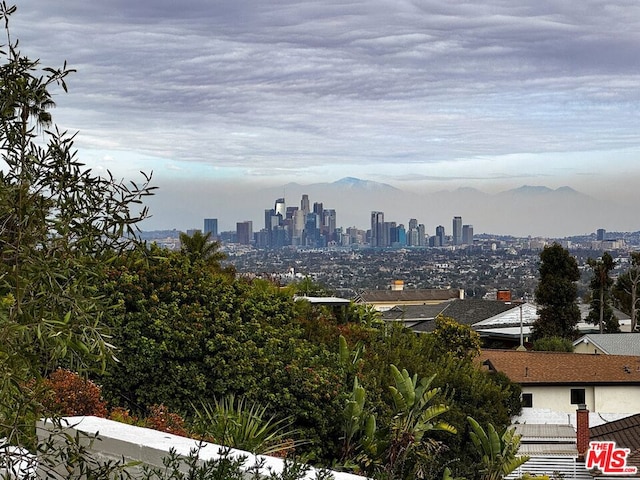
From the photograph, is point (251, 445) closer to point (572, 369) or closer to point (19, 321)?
point (19, 321)

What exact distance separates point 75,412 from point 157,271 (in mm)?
5491

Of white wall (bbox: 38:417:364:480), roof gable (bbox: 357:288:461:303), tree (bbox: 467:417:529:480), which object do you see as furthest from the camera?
roof gable (bbox: 357:288:461:303)

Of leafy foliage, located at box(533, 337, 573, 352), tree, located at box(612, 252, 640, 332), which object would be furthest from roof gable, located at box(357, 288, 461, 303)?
leafy foliage, located at box(533, 337, 573, 352)

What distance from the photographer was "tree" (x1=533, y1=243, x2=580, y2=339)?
201 ft

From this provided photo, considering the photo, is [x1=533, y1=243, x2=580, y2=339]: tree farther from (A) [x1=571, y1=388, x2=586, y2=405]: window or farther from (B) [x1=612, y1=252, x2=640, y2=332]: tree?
(A) [x1=571, y1=388, x2=586, y2=405]: window

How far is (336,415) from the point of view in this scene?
46.8 ft

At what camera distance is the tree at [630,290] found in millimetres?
79438

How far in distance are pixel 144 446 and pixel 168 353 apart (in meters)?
7.77

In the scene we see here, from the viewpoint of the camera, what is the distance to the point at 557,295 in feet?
200

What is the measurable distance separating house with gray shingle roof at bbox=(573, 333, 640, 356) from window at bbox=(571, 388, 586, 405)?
9597 mm


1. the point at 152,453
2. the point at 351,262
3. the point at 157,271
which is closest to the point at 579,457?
the point at 157,271

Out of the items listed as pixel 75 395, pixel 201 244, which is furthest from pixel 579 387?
pixel 75 395

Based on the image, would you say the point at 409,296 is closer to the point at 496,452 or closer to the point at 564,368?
the point at 564,368

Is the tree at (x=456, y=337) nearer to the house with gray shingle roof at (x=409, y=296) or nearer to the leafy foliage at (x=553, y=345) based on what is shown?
the leafy foliage at (x=553, y=345)
